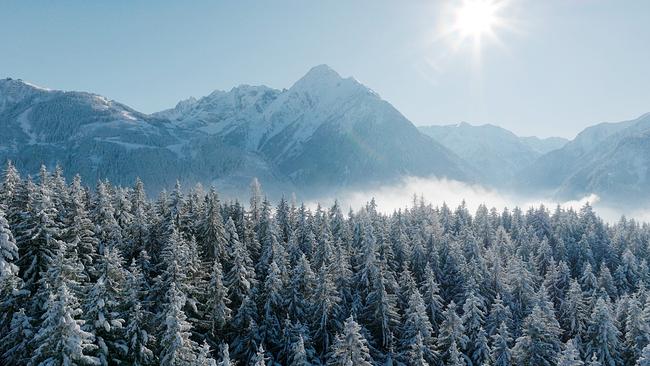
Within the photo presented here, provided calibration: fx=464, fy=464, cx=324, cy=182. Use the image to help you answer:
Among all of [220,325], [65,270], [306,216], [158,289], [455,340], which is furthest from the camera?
[306,216]

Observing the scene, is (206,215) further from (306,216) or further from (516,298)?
(516,298)

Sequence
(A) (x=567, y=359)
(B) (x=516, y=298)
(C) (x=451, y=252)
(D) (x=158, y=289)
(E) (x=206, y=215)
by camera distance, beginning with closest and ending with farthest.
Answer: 1. (A) (x=567, y=359)
2. (D) (x=158, y=289)
3. (E) (x=206, y=215)
4. (B) (x=516, y=298)
5. (C) (x=451, y=252)

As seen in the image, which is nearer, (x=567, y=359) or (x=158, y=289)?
(x=567, y=359)

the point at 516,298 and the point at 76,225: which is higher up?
the point at 76,225

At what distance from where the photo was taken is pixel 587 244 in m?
107

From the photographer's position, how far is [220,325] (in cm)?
5416

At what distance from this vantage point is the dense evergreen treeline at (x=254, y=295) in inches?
1428

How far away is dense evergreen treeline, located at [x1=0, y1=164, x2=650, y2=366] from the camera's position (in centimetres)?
3628

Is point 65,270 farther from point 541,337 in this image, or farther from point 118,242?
point 541,337

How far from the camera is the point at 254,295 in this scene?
61.5m

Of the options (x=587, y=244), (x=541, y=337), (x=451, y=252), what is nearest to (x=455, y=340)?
(x=541, y=337)

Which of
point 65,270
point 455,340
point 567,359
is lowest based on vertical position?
point 455,340

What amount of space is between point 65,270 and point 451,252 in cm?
6465

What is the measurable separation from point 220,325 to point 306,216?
47.3 m
